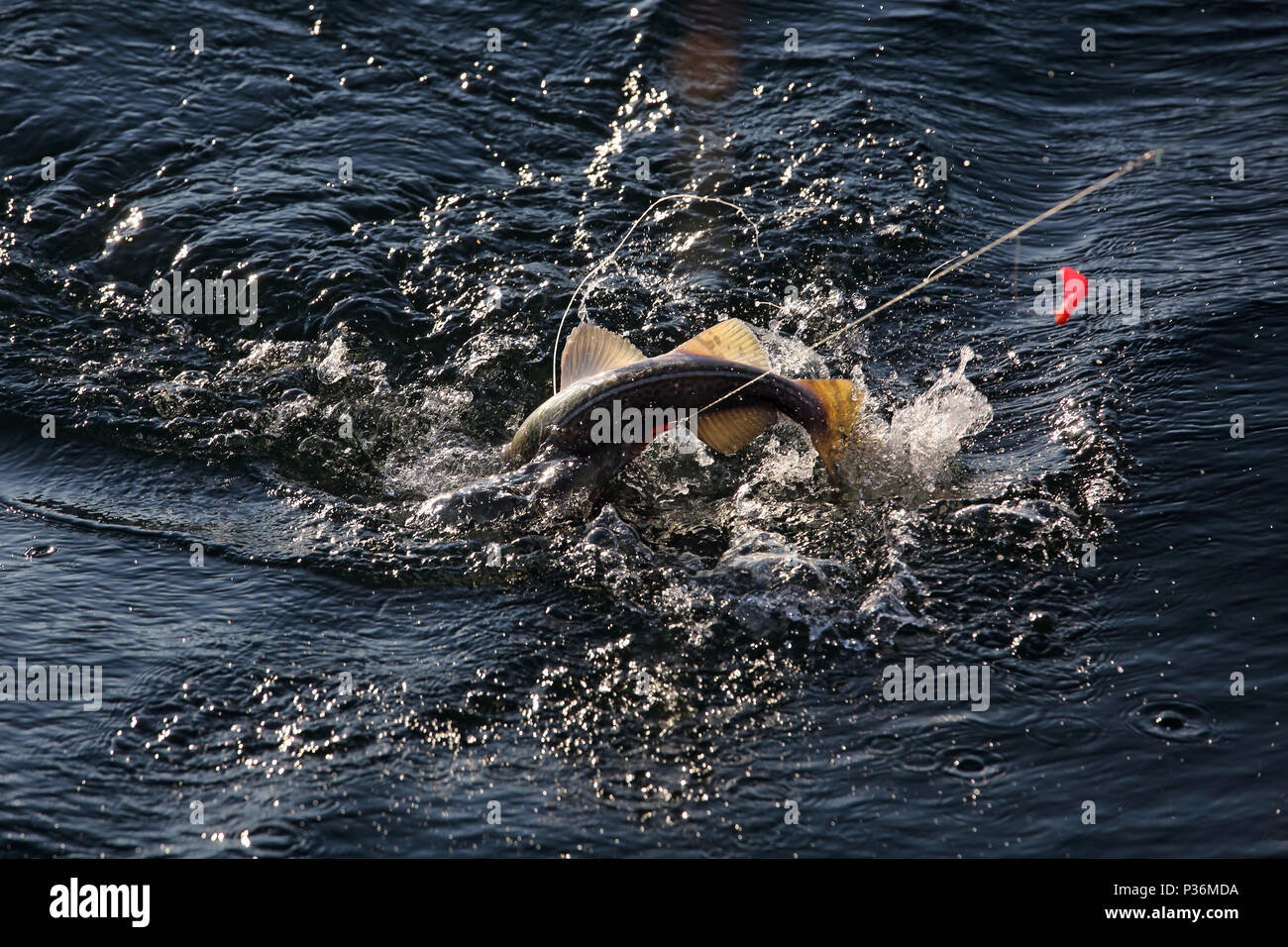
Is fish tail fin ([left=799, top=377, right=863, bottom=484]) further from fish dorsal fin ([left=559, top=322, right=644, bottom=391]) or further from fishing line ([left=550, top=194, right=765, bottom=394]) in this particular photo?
fishing line ([left=550, top=194, right=765, bottom=394])

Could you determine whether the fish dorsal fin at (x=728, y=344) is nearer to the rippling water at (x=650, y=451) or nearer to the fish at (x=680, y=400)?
the fish at (x=680, y=400)

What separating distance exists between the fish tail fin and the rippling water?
0.85 ft

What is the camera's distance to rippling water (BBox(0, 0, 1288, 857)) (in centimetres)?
470

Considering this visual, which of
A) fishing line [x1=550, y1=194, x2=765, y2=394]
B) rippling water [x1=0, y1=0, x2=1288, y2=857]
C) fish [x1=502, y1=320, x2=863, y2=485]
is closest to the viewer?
rippling water [x1=0, y1=0, x2=1288, y2=857]

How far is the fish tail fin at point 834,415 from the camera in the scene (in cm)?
606

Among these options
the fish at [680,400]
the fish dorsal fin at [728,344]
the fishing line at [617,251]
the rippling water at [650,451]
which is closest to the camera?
the rippling water at [650,451]

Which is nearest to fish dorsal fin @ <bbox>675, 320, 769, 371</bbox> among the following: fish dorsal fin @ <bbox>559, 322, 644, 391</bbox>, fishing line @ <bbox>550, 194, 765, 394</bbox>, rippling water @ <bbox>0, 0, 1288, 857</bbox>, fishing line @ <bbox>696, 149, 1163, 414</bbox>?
fishing line @ <bbox>696, 149, 1163, 414</bbox>

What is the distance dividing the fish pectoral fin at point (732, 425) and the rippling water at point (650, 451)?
0.45 metres

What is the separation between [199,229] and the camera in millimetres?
8898

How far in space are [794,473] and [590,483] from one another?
1.21 meters

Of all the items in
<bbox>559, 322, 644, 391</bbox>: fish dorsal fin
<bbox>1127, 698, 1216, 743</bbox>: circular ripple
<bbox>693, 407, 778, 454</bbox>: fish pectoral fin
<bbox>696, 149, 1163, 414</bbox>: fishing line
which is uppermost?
<bbox>696, 149, 1163, 414</bbox>: fishing line

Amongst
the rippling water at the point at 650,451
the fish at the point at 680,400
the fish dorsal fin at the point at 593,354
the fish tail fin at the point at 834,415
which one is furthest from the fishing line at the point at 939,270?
the fish dorsal fin at the point at 593,354

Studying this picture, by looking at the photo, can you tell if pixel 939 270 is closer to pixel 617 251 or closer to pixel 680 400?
pixel 617 251

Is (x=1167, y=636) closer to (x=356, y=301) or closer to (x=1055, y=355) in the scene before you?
(x=1055, y=355)
